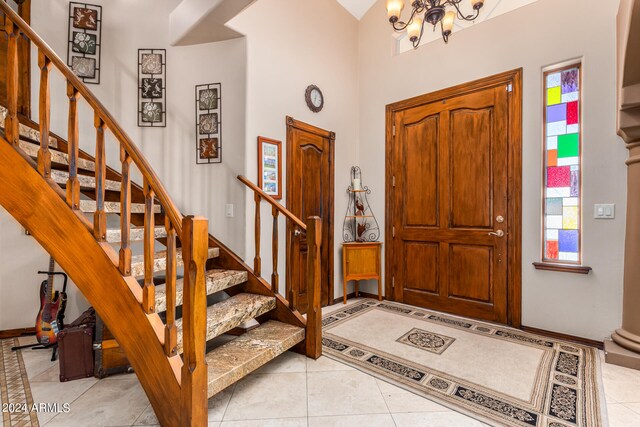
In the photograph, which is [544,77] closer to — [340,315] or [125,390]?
[340,315]

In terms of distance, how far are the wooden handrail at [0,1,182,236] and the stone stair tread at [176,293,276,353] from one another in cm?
78

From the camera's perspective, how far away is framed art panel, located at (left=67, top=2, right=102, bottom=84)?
2.88 m

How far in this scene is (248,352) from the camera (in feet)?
6.66

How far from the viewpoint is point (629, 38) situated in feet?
6.55

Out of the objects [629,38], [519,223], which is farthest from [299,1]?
[519,223]

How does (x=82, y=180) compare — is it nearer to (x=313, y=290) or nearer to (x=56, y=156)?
(x=56, y=156)

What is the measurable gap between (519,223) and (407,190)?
4.06 feet

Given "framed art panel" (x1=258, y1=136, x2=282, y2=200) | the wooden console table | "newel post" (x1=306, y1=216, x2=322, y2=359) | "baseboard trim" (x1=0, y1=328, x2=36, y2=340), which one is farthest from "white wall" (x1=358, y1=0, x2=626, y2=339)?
"baseboard trim" (x1=0, y1=328, x2=36, y2=340)

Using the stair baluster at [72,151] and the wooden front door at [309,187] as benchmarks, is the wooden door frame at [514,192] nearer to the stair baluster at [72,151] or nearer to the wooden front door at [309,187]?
the wooden front door at [309,187]

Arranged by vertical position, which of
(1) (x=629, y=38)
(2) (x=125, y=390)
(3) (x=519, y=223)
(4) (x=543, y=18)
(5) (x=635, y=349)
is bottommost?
(2) (x=125, y=390)

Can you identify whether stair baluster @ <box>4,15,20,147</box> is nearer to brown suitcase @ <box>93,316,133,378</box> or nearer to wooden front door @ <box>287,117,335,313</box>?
brown suitcase @ <box>93,316,133,378</box>

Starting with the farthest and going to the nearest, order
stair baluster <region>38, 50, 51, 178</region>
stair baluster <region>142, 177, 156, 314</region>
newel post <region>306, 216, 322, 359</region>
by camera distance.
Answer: newel post <region>306, 216, 322, 359</region>, stair baluster <region>38, 50, 51, 178</region>, stair baluster <region>142, 177, 156, 314</region>

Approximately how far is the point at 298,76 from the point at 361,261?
2.30 meters

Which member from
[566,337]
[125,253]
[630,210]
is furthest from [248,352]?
[630,210]
